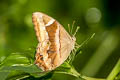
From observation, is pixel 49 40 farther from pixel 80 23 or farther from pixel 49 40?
pixel 80 23

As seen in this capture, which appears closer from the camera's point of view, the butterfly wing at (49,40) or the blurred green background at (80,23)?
the butterfly wing at (49,40)

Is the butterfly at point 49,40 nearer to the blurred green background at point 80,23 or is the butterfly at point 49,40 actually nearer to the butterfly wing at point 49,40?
the butterfly wing at point 49,40

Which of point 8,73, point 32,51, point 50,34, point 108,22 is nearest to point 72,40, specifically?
point 50,34

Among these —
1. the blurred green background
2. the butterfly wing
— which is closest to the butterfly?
the butterfly wing

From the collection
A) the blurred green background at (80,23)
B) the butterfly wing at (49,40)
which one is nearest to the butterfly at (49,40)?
the butterfly wing at (49,40)

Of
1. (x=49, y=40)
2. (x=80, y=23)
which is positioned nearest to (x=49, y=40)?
(x=49, y=40)

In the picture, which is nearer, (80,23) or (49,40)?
(49,40)
